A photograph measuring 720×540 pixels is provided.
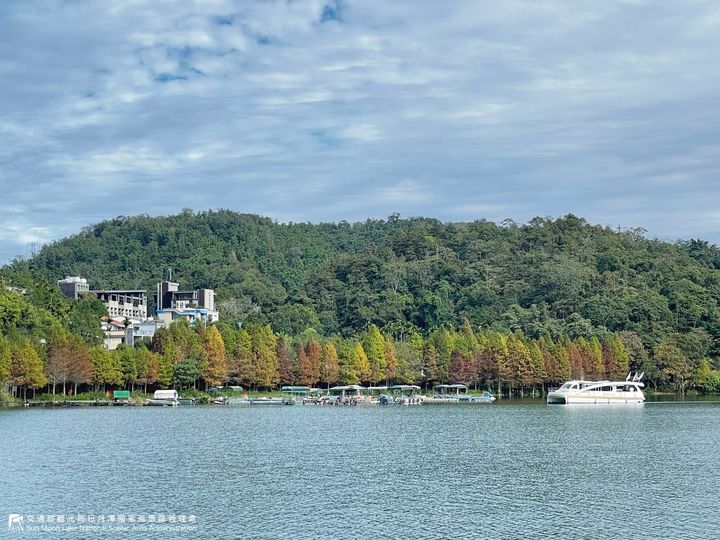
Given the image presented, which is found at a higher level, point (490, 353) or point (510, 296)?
point (510, 296)

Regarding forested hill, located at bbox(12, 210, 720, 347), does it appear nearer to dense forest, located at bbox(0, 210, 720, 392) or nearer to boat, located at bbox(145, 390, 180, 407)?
dense forest, located at bbox(0, 210, 720, 392)

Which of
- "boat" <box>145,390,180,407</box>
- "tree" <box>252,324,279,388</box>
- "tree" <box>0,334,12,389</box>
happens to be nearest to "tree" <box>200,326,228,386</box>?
"tree" <box>252,324,279,388</box>

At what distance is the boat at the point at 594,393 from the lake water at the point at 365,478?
86.7 feet

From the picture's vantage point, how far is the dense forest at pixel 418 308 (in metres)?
97.5

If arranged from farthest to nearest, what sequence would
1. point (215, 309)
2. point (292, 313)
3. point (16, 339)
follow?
point (215, 309) → point (292, 313) → point (16, 339)

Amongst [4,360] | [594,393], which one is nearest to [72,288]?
[4,360]

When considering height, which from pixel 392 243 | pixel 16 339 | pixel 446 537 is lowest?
pixel 446 537

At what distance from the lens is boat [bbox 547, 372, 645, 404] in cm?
9319

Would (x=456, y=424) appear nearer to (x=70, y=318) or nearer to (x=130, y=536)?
(x=130, y=536)

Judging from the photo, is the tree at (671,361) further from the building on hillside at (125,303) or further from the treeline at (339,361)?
the building on hillside at (125,303)

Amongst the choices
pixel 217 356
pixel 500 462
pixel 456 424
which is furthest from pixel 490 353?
pixel 500 462

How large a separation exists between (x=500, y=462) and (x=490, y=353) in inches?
2440

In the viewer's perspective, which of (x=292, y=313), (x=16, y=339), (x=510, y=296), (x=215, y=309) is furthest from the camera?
(x=215, y=309)

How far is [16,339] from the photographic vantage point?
8575 cm
